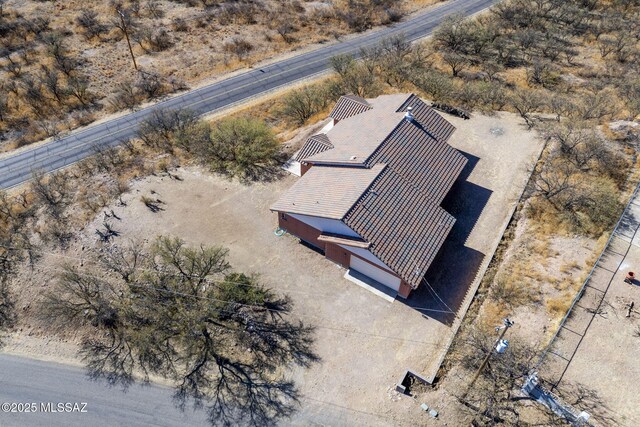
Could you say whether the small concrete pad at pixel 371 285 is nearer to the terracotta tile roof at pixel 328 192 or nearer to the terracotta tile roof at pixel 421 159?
the terracotta tile roof at pixel 328 192

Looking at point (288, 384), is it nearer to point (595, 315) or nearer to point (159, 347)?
point (159, 347)

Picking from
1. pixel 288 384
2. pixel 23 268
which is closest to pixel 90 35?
pixel 23 268

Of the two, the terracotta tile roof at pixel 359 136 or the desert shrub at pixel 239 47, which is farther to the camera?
the desert shrub at pixel 239 47

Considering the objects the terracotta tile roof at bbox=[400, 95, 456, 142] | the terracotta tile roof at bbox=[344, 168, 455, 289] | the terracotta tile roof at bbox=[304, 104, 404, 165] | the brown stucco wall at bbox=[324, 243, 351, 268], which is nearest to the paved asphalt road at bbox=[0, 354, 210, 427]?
the brown stucco wall at bbox=[324, 243, 351, 268]

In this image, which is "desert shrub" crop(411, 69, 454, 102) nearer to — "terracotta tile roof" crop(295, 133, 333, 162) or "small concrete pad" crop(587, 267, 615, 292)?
"terracotta tile roof" crop(295, 133, 333, 162)

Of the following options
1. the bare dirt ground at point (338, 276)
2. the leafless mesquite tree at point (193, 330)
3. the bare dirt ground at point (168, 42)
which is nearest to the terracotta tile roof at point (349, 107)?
the bare dirt ground at point (338, 276)

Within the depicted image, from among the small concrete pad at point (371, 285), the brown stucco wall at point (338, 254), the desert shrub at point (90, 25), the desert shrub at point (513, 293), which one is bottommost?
the small concrete pad at point (371, 285)

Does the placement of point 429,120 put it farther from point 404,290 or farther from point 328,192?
point 404,290
